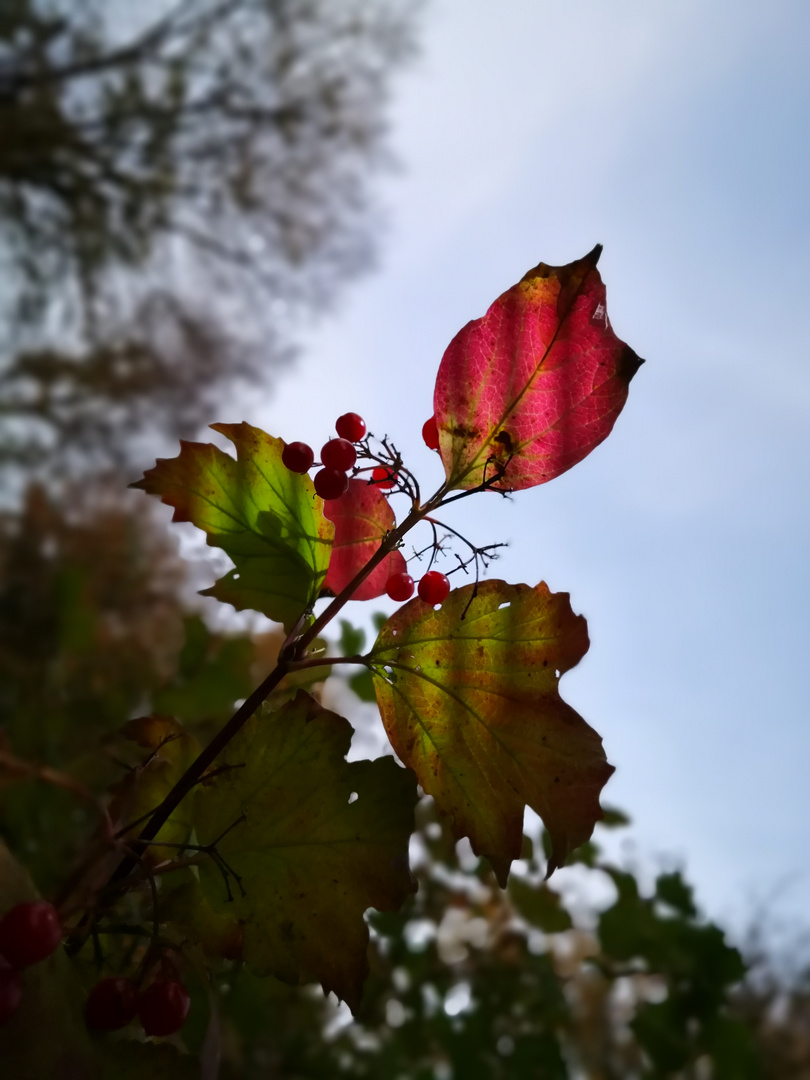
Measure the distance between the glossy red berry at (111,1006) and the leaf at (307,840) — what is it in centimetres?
3

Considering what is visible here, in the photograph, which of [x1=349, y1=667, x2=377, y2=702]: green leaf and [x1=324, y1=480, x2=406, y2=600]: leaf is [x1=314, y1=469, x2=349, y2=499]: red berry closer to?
[x1=324, y1=480, x2=406, y2=600]: leaf

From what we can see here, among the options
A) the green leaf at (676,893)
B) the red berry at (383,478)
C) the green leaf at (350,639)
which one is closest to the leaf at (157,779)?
the red berry at (383,478)

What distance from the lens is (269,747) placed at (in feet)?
0.82

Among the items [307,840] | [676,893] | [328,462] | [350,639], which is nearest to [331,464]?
[328,462]

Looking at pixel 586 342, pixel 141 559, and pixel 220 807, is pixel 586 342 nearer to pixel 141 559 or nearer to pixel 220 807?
pixel 220 807

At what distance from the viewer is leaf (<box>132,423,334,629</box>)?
276mm

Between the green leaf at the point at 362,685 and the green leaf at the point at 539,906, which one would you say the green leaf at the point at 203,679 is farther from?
the green leaf at the point at 539,906

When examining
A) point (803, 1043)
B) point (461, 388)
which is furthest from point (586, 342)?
point (803, 1043)

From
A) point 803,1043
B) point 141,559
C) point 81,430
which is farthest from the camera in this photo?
point 81,430

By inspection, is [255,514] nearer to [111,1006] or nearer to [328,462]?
[328,462]

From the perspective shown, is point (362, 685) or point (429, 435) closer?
point (429, 435)

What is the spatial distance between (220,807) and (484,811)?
0.26ft

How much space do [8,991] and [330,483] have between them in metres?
0.16

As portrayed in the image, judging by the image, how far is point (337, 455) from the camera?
281 mm
